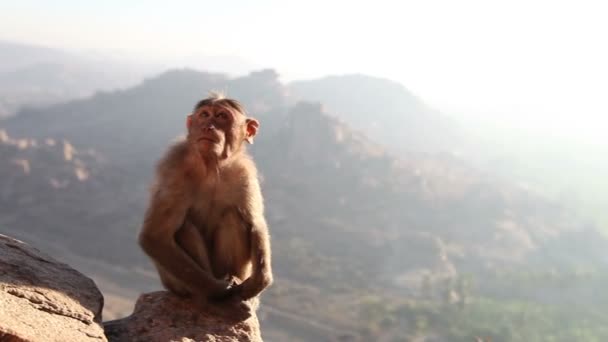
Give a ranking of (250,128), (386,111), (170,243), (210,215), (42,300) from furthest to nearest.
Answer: (386,111) → (250,128) → (210,215) → (170,243) → (42,300)

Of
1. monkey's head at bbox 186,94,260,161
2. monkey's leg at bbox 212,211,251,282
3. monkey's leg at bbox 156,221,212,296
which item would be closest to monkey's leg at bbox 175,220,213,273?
monkey's leg at bbox 156,221,212,296

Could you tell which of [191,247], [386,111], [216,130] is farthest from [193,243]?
[386,111]

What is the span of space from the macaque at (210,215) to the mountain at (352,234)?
28278 mm

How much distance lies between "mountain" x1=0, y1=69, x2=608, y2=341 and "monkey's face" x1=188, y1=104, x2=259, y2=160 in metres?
28.6

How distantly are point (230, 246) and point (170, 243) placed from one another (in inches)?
26.6

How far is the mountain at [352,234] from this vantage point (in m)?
37.6

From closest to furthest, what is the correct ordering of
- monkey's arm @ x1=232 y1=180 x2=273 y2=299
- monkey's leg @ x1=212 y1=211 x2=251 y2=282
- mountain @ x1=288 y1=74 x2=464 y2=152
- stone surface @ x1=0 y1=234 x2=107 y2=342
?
stone surface @ x1=0 y1=234 x2=107 y2=342, monkey's arm @ x1=232 y1=180 x2=273 y2=299, monkey's leg @ x1=212 y1=211 x2=251 y2=282, mountain @ x1=288 y1=74 x2=464 y2=152

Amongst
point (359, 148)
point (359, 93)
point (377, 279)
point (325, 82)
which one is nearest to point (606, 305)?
point (377, 279)

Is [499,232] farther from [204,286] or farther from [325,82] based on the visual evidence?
[325,82]

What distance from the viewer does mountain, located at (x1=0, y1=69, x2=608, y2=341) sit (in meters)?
37.6

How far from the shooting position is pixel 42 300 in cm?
438

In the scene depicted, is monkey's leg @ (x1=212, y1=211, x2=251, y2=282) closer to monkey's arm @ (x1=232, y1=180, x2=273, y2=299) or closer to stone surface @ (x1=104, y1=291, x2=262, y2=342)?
monkey's arm @ (x1=232, y1=180, x2=273, y2=299)

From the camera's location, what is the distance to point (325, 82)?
599 feet

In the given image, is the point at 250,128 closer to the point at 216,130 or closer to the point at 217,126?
the point at 217,126
